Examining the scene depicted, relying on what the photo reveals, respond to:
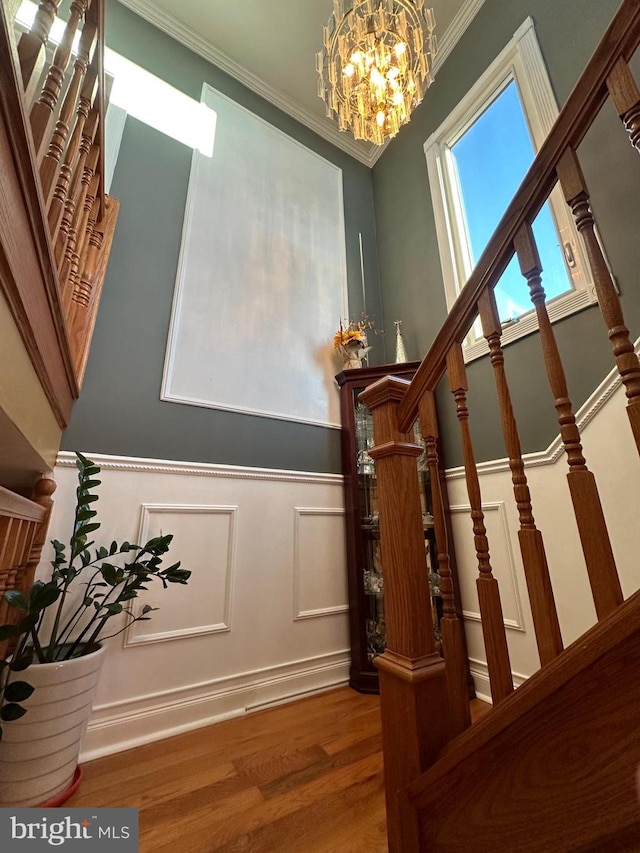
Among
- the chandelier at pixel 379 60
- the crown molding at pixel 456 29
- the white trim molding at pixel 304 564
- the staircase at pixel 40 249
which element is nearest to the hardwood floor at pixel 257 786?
the white trim molding at pixel 304 564

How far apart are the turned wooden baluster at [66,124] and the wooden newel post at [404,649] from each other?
110 centimetres

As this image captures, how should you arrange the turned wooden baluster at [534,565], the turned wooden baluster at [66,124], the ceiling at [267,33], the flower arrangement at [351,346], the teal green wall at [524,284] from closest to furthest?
the turned wooden baluster at [534,565]
the turned wooden baluster at [66,124]
the teal green wall at [524,284]
the flower arrangement at [351,346]
the ceiling at [267,33]

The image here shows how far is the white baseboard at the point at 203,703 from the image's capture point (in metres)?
1.42

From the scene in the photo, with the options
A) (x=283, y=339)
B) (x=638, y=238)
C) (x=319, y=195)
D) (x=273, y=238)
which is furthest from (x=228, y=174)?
(x=638, y=238)

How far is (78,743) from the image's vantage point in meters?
1.18

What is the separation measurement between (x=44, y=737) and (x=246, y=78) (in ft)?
14.1

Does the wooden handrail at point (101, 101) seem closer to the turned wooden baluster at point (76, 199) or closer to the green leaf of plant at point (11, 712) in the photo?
the turned wooden baluster at point (76, 199)

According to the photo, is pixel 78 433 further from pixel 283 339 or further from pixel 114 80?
pixel 114 80

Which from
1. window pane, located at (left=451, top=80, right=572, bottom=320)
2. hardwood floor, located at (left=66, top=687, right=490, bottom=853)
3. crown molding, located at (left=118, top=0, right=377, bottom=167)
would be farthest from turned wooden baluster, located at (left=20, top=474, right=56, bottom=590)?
crown molding, located at (left=118, top=0, right=377, bottom=167)

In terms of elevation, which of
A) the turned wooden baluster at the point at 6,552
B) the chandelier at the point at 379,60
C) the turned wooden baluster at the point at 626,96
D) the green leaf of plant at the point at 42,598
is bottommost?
the green leaf of plant at the point at 42,598

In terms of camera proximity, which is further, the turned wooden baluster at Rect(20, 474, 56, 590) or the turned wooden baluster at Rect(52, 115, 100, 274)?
the turned wooden baluster at Rect(20, 474, 56, 590)

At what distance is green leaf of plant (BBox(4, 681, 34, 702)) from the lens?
2.90 feet

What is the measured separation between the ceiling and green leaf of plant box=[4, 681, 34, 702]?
4.07 m

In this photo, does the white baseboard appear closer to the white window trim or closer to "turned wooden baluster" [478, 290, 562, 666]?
"turned wooden baluster" [478, 290, 562, 666]
